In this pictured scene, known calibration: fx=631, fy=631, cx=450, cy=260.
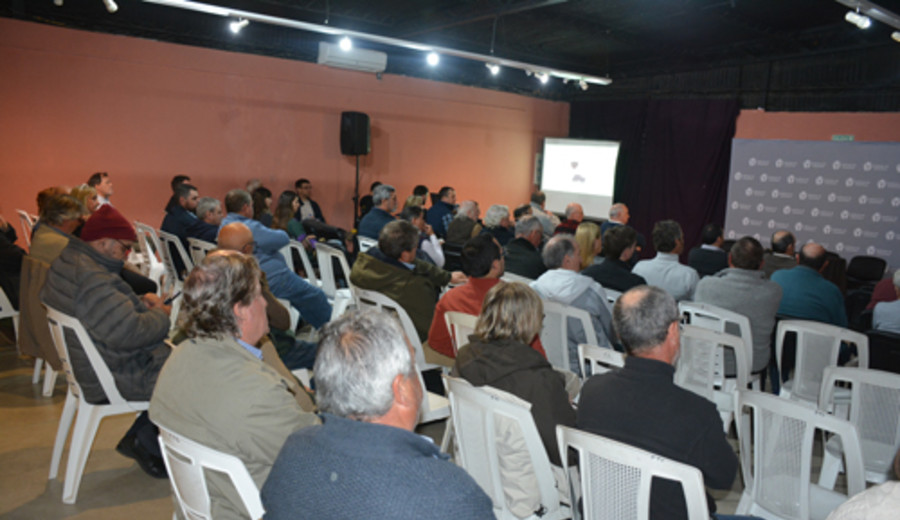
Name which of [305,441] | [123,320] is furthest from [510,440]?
[123,320]

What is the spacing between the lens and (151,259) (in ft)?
18.7

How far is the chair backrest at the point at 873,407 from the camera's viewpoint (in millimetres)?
2387

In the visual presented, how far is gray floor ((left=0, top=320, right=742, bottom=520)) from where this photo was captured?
2754 millimetres

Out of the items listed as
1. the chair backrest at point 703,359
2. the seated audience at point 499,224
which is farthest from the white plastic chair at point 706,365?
the seated audience at point 499,224

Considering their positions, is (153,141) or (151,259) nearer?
(151,259)

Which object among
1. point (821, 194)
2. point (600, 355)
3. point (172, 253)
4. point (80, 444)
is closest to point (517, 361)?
point (600, 355)

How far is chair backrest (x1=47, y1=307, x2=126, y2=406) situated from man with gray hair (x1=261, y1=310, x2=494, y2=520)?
1.83 meters

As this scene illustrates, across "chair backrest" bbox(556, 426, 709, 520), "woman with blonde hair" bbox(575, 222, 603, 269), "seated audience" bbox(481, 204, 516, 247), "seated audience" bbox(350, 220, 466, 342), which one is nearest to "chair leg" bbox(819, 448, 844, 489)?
"chair backrest" bbox(556, 426, 709, 520)

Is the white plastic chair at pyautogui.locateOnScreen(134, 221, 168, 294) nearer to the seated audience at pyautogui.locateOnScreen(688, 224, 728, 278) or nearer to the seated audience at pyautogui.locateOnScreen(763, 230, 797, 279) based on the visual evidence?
the seated audience at pyautogui.locateOnScreen(688, 224, 728, 278)

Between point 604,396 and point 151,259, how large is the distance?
4.95 m

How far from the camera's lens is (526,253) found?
4996 mm

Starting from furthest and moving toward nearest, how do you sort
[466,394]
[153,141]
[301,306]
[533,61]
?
[533,61] → [153,141] → [301,306] → [466,394]

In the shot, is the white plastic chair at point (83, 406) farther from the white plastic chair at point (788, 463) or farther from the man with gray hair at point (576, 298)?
the white plastic chair at point (788, 463)

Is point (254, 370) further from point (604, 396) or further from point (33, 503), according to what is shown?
point (33, 503)
